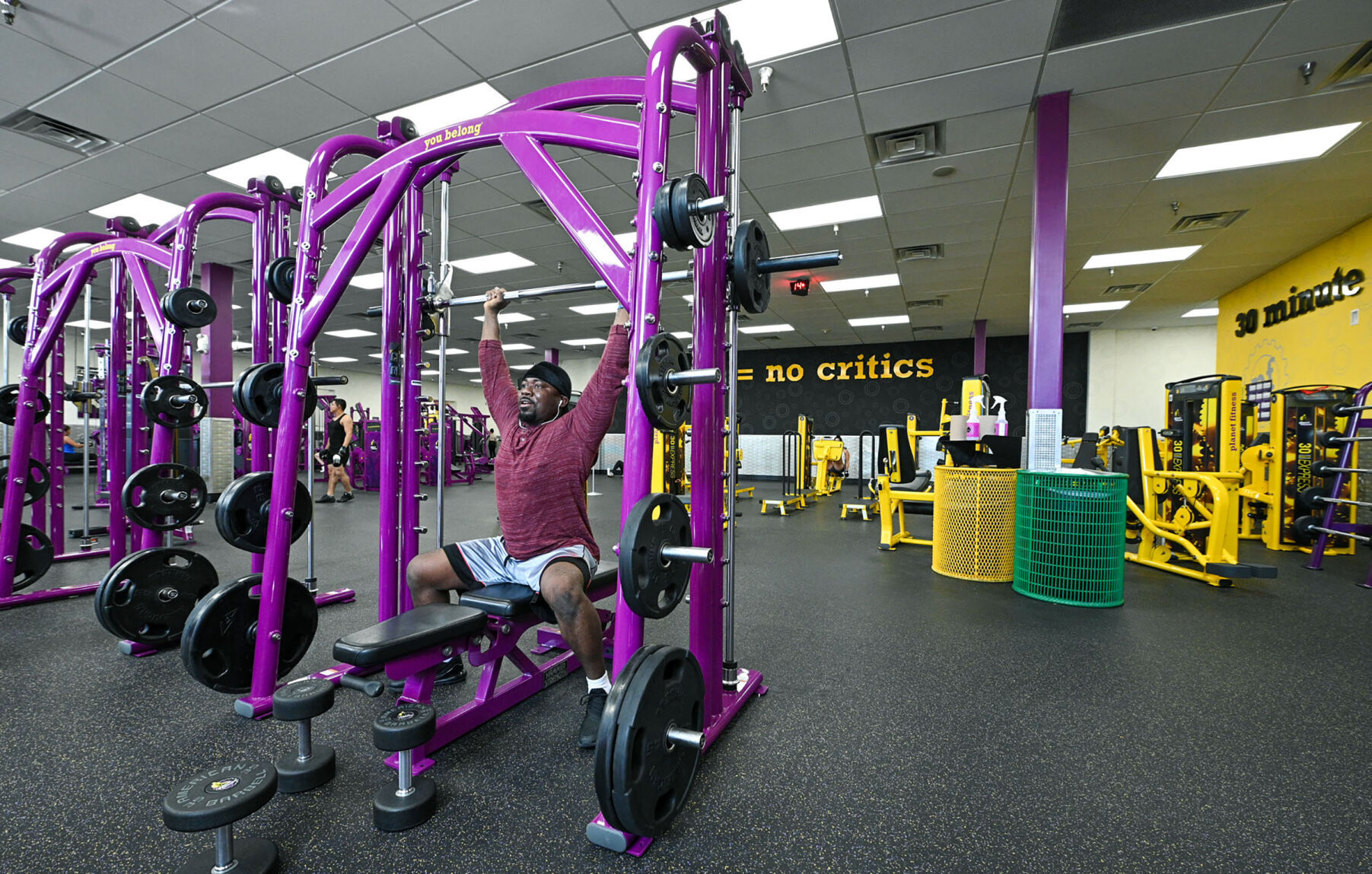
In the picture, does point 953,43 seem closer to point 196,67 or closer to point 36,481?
point 196,67

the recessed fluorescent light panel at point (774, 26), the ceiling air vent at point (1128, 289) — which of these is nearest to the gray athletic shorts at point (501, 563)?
the recessed fluorescent light panel at point (774, 26)

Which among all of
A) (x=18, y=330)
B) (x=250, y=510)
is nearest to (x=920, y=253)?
(x=250, y=510)

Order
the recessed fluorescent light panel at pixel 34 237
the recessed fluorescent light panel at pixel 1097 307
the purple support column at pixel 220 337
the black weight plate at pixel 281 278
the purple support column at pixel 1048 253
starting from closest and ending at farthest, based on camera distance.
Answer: the black weight plate at pixel 281 278 → the purple support column at pixel 1048 253 → the recessed fluorescent light panel at pixel 34 237 → the purple support column at pixel 220 337 → the recessed fluorescent light panel at pixel 1097 307

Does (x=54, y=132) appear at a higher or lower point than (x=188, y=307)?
higher

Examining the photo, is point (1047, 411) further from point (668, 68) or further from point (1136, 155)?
point (668, 68)

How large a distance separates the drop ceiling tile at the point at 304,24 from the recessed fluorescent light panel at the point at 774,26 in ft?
4.20

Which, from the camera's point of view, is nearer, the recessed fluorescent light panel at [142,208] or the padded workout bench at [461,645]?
the padded workout bench at [461,645]

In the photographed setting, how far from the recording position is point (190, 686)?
1.95 meters

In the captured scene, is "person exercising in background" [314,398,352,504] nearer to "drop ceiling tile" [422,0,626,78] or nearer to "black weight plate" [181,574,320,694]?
"drop ceiling tile" [422,0,626,78]

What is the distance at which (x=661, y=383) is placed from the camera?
1.10 meters

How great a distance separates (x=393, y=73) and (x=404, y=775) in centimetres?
348

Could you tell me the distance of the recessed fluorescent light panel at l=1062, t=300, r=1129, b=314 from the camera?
7.98 m

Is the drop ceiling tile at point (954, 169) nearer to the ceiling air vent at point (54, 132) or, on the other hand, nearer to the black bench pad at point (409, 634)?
the black bench pad at point (409, 634)

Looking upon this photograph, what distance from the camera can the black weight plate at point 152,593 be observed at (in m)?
2.07
